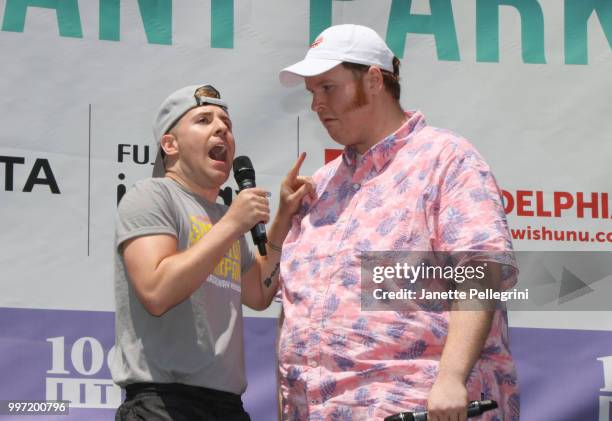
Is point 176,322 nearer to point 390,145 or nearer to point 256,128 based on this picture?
point 390,145

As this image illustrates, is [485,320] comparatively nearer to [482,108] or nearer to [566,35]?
[482,108]

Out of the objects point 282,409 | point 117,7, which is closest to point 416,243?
point 282,409

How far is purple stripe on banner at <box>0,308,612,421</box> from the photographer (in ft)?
9.53

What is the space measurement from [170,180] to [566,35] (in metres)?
1.49

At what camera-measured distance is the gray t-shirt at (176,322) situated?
2166 millimetres

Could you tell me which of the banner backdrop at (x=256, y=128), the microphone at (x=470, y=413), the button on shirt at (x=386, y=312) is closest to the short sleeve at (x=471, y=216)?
the button on shirt at (x=386, y=312)

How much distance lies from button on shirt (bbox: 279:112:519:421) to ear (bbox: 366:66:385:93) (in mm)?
123

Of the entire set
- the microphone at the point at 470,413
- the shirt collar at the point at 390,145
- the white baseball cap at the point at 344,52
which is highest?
the white baseball cap at the point at 344,52

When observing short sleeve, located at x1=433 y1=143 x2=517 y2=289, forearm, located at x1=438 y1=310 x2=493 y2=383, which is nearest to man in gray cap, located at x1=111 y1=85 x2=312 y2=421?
short sleeve, located at x1=433 y1=143 x2=517 y2=289

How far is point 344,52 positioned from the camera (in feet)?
7.25

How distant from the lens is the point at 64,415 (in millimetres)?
2906

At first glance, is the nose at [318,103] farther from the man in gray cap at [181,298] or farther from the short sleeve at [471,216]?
the short sleeve at [471,216]

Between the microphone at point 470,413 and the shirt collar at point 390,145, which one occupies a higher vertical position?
the shirt collar at point 390,145

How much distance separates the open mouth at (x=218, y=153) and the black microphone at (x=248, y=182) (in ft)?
0.12
